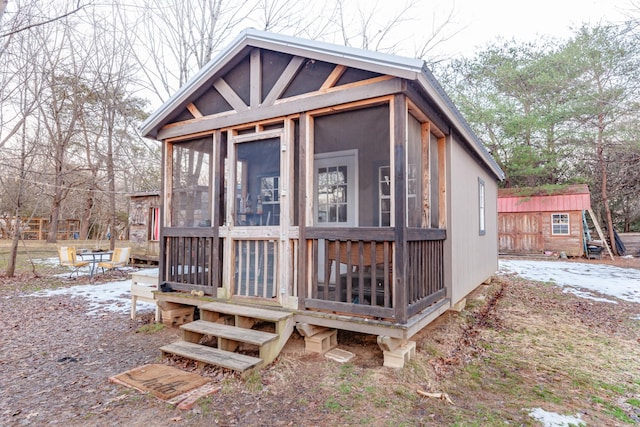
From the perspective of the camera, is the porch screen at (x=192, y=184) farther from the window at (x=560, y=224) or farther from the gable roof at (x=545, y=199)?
the window at (x=560, y=224)

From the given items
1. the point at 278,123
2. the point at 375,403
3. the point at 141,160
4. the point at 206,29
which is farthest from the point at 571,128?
the point at 141,160

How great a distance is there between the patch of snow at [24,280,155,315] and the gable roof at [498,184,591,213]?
14.5 meters

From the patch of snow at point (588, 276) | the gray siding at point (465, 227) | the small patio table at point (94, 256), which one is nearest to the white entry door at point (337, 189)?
the gray siding at point (465, 227)

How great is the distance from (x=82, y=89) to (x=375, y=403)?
1306 cm

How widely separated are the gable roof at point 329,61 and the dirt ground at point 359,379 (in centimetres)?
261

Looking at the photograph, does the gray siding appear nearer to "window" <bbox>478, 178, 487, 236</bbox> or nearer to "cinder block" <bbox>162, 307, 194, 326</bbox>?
"window" <bbox>478, 178, 487, 236</bbox>

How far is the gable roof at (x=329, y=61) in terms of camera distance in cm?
310

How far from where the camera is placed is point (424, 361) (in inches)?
134

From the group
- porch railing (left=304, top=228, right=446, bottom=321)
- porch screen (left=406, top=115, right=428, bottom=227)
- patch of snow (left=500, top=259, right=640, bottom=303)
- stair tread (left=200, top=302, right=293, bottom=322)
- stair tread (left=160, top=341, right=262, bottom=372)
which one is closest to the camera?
stair tread (left=160, top=341, right=262, bottom=372)

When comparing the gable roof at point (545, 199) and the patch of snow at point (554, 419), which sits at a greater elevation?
the gable roof at point (545, 199)

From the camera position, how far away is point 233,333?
3.46 metres

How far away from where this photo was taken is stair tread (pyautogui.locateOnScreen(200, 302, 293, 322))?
11.4ft

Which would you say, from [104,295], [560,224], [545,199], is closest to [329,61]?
[104,295]

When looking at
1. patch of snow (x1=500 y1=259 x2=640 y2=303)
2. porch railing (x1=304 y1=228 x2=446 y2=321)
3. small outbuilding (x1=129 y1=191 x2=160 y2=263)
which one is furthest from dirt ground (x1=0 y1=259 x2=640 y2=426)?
small outbuilding (x1=129 y1=191 x2=160 y2=263)
